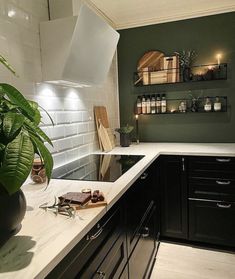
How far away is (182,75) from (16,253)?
2.47m

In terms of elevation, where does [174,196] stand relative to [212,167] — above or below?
below

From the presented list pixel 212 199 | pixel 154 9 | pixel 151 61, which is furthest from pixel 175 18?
pixel 212 199

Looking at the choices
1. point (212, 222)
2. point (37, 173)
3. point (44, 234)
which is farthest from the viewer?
point (212, 222)

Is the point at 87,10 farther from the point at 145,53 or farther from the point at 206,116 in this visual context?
the point at 206,116

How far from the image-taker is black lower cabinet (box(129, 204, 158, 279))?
5.01 ft

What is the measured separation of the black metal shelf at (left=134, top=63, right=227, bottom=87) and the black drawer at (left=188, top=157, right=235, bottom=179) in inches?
37.2

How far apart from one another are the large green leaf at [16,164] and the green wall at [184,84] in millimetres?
2429

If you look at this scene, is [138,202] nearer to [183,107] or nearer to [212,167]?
[212,167]

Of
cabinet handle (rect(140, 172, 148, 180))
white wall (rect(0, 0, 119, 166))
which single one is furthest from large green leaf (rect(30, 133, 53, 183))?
cabinet handle (rect(140, 172, 148, 180))

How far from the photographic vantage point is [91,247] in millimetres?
956

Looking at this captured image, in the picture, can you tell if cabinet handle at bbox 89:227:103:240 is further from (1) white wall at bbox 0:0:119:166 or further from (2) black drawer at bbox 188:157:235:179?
(2) black drawer at bbox 188:157:235:179

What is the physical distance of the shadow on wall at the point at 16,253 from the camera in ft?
2.11

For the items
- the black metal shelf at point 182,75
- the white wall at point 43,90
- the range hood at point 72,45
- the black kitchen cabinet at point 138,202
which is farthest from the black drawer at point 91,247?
the black metal shelf at point 182,75

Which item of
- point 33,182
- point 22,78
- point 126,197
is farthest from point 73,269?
point 22,78
